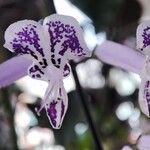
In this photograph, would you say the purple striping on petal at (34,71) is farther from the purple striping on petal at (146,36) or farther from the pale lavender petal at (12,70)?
the purple striping on petal at (146,36)

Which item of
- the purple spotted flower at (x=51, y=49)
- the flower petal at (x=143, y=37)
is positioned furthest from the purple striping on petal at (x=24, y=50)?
the flower petal at (x=143, y=37)

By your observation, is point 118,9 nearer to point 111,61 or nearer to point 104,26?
point 104,26

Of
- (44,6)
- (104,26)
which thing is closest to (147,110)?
(44,6)

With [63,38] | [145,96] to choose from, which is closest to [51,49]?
[63,38]

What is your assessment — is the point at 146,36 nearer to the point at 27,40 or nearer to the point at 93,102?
the point at 27,40

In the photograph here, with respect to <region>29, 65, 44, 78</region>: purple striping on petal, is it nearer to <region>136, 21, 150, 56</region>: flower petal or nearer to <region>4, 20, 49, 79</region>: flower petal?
<region>4, 20, 49, 79</region>: flower petal

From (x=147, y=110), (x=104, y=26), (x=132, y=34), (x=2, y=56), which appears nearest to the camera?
(x=147, y=110)

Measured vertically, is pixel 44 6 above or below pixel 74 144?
above
